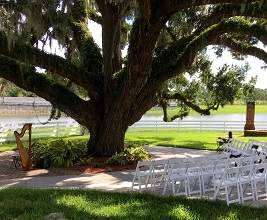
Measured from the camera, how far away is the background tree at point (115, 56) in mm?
15156

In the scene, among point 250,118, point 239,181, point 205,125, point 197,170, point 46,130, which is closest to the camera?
point 239,181

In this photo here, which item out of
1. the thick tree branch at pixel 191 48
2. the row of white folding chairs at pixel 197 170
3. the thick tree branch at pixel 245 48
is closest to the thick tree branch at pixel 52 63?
the thick tree branch at pixel 191 48

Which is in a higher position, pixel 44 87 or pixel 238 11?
pixel 238 11

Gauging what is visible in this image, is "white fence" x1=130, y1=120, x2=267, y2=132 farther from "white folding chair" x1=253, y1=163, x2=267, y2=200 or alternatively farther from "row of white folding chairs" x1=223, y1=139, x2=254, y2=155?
"white folding chair" x1=253, y1=163, x2=267, y2=200

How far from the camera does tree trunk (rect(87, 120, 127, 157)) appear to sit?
18000mm

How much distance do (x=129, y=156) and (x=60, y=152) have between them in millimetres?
2359

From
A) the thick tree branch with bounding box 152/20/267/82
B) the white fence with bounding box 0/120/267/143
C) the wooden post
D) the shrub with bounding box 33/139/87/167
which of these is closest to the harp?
the shrub with bounding box 33/139/87/167

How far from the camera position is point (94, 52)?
63.2ft

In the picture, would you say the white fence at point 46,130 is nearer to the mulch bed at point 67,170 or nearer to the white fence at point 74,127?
the white fence at point 74,127

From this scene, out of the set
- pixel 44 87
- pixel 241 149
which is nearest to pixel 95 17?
pixel 44 87

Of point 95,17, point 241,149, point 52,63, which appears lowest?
point 241,149

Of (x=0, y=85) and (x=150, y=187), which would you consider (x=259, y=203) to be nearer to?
(x=150, y=187)

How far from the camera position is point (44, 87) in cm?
1742

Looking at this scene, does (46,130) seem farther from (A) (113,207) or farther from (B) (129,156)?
(A) (113,207)
